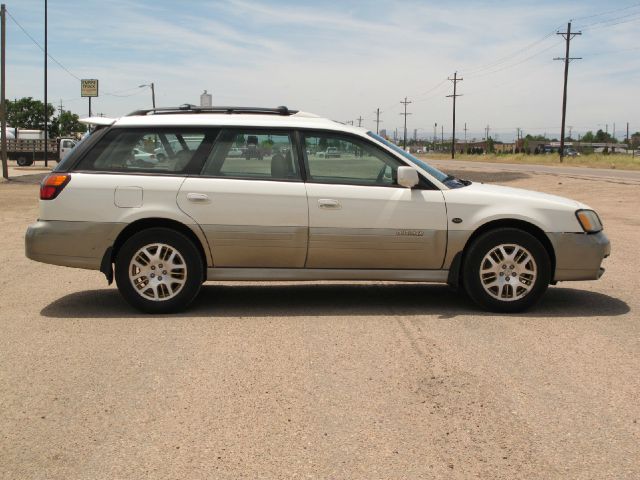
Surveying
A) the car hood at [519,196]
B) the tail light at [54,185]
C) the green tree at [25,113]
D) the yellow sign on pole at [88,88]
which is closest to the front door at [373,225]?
the car hood at [519,196]

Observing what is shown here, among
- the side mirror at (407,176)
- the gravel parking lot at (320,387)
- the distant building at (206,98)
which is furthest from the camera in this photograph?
the distant building at (206,98)

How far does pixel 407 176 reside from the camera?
675cm

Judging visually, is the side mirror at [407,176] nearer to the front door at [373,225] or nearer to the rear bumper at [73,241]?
the front door at [373,225]

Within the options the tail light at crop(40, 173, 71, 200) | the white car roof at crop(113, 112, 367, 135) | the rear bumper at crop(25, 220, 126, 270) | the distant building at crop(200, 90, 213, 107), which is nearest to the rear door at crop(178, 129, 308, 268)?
the white car roof at crop(113, 112, 367, 135)

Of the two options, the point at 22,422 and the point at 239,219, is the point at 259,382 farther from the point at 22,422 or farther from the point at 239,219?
the point at 239,219

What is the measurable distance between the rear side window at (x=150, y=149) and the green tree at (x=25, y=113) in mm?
120770

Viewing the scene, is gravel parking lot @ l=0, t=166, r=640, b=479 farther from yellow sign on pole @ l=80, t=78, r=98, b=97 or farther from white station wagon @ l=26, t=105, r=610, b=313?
yellow sign on pole @ l=80, t=78, r=98, b=97

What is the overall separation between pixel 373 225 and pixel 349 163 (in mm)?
658

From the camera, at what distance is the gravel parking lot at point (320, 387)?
147 inches

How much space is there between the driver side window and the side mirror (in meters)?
0.24

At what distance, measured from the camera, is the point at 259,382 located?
4.95 m

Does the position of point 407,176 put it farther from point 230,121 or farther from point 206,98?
point 206,98

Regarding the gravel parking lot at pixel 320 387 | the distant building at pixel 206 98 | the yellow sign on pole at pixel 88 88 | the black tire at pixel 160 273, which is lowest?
the gravel parking lot at pixel 320 387

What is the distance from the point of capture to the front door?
6875 mm
